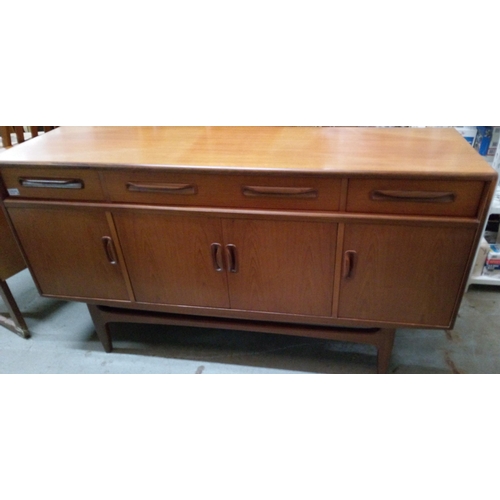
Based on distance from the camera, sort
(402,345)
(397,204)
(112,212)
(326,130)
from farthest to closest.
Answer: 1. (402,345)
2. (326,130)
3. (112,212)
4. (397,204)

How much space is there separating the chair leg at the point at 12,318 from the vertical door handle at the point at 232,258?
1.08m

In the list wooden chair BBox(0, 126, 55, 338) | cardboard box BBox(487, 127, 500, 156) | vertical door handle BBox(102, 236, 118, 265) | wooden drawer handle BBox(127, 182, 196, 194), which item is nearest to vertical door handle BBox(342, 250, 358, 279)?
wooden drawer handle BBox(127, 182, 196, 194)

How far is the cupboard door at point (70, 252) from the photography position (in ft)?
4.27

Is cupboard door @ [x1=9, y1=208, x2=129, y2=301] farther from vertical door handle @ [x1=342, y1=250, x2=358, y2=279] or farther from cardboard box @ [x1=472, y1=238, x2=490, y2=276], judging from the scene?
cardboard box @ [x1=472, y1=238, x2=490, y2=276]

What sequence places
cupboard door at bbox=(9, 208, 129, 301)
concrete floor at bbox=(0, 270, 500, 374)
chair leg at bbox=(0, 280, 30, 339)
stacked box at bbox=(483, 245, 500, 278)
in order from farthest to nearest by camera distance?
stacked box at bbox=(483, 245, 500, 278), chair leg at bbox=(0, 280, 30, 339), concrete floor at bbox=(0, 270, 500, 374), cupboard door at bbox=(9, 208, 129, 301)

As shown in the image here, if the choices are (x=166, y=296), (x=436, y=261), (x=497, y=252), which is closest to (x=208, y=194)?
(x=166, y=296)

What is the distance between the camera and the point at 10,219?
1.34 meters

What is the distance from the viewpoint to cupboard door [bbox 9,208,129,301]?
1.30 meters

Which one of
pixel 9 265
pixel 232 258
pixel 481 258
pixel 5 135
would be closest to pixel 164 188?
pixel 232 258

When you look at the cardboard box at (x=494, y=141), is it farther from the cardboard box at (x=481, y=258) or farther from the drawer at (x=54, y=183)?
the drawer at (x=54, y=183)

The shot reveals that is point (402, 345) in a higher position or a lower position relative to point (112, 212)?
lower

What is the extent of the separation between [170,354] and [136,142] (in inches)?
34.5

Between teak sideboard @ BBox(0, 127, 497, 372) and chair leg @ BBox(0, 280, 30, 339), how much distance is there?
0.33 m

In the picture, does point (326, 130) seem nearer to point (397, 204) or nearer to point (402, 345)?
point (397, 204)
